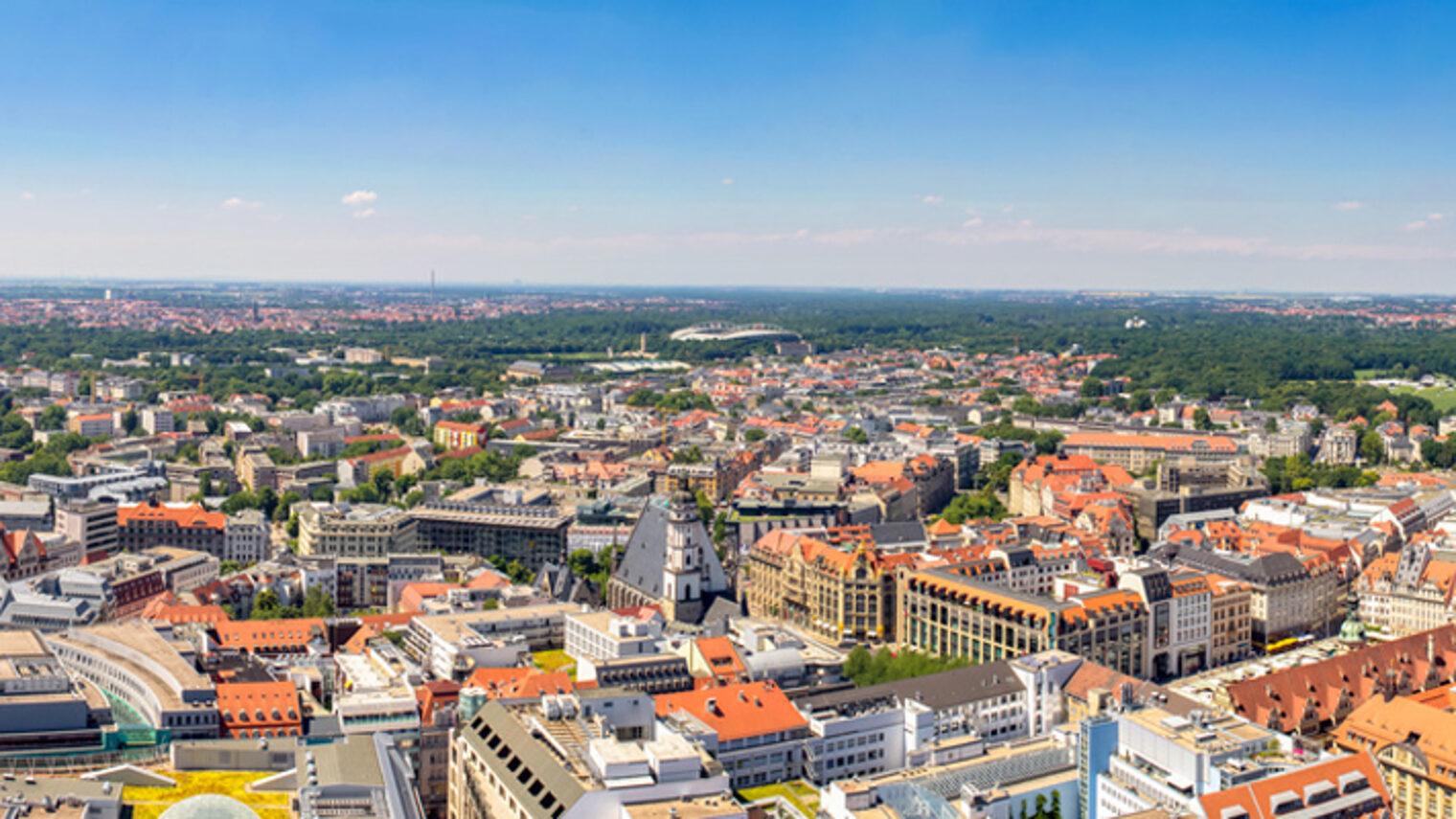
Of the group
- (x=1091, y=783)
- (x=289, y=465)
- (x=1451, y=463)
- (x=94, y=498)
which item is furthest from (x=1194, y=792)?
(x=1451, y=463)

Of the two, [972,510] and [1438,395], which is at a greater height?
[1438,395]

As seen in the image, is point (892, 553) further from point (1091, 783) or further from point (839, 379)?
point (839, 379)

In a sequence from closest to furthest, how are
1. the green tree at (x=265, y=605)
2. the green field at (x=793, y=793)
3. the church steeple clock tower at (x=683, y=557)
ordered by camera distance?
the green field at (x=793, y=793) < the green tree at (x=265, y=605) < the church steeple clock tower at (x=683, y=557)

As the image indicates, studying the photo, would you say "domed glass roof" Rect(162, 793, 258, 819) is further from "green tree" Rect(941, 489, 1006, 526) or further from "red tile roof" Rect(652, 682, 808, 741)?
"green tree" Rect(941, 489, 1006, 526)

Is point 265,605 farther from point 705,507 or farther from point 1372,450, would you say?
point 1372,450

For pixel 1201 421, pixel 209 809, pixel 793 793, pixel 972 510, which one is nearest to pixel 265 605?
pixel 793 793

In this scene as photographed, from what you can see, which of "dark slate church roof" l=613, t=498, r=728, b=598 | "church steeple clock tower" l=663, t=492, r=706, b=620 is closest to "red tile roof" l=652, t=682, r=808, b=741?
"church steeple clock tower" l=663, t=492, r=706, b=620

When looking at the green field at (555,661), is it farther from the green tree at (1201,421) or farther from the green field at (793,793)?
the green tree at (1201,421)

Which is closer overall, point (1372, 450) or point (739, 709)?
point (739, 709)

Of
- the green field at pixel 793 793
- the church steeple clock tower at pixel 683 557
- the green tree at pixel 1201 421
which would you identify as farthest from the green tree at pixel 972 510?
the green tree at pixel 1201 421
